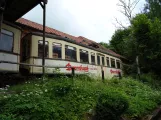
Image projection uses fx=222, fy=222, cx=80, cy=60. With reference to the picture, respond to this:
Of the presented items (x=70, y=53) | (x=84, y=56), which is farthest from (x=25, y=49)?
(x=84, y=56)

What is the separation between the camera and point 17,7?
13211 mm

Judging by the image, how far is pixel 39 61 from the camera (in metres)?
14.0

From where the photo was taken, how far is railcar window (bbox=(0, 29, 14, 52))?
40.3ft

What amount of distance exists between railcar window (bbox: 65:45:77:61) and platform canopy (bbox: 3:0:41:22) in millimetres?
4115

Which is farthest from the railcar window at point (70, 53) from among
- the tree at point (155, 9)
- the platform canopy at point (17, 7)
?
the tree at point (155, 9)

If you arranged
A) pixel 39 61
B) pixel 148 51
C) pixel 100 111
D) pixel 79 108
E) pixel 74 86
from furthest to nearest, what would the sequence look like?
pixel 148 51
pixel 39 61
pixel 74 86
pixel 79 108
pixel 100 111

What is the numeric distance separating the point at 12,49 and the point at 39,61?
188cm

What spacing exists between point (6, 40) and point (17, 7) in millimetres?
2149

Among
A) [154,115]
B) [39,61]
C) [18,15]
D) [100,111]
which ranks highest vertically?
[18,15]

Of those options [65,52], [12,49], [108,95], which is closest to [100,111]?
[108,95]

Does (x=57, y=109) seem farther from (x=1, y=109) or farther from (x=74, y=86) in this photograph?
(x=74, y=86)

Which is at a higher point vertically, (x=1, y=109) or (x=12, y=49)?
(x=12, y=49)

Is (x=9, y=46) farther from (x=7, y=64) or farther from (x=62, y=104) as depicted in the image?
(x=62, y=104)

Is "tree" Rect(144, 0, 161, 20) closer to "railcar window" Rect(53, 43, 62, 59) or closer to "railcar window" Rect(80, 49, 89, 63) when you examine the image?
"railcar window" Rect(80, 49, 89, 63)
